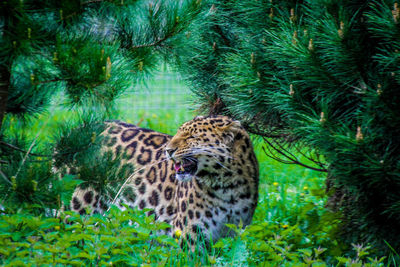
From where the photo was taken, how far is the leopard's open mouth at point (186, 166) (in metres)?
4.17

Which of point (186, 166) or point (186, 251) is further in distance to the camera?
point (186, 166)

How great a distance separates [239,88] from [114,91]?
3.90ft

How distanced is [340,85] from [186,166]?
1.43 meters

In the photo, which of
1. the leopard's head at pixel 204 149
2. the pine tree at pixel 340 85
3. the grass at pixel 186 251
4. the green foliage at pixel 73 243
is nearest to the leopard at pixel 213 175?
the leopard's head at pixel 204 149

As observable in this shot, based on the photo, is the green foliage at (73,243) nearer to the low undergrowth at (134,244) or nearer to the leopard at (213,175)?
the low undergrowth at (134,244)

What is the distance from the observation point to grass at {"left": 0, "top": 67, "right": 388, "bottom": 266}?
9.70 ft

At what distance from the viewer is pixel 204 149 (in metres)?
4.11

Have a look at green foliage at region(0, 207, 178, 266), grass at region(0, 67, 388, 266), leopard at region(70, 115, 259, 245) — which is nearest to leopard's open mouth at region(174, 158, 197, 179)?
leopard at region(70, 115, 259, 245)

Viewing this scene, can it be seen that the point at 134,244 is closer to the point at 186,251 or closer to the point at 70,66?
the point at 186,251

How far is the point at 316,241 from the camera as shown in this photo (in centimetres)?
417

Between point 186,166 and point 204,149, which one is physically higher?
point 204,149

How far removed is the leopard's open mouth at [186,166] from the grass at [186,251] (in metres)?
0.58

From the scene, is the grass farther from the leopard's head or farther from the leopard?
the leopard's head

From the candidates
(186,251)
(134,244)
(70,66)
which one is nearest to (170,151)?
(186,251)
